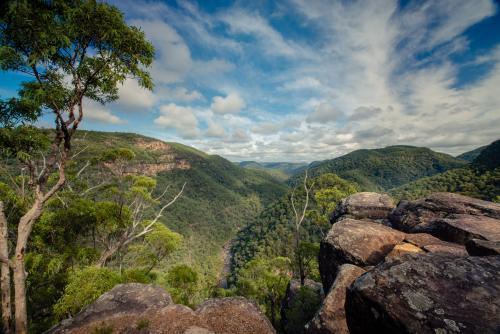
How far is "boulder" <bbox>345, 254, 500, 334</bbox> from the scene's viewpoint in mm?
4426

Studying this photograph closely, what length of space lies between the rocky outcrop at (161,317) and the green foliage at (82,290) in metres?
2.40

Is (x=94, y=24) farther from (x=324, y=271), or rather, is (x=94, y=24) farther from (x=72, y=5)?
(x=324, y=271)

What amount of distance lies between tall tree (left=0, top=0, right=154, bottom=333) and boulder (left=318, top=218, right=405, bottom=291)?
12.4 metres

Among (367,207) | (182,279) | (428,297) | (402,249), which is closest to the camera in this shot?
(428,297)

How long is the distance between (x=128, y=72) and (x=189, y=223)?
199m

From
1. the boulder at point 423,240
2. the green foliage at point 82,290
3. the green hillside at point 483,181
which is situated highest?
the green hillside at point 483,181

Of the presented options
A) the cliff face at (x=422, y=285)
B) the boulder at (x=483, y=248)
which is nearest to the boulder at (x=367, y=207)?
the cliff face at (x=422, y=285)

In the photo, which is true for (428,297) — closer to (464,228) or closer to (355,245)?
(355,245)

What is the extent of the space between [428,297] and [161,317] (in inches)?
325

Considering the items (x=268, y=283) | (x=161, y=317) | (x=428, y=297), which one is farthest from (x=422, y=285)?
(x=268, y=283)

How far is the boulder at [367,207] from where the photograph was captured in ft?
56.5

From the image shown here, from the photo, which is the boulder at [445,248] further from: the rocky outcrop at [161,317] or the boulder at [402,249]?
the rocky outcrop at [161,317]

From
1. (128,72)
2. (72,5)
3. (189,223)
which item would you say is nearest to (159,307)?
(128,72)

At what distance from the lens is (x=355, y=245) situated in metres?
11.1
